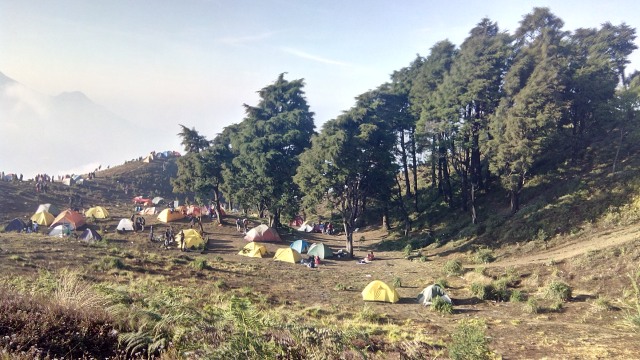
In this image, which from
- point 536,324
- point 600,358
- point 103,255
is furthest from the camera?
point 103,255

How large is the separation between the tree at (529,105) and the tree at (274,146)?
19.6 metres

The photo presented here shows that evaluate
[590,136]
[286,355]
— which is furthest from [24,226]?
[590,136]

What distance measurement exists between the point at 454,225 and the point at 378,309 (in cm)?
1922

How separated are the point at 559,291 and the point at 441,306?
215 inches

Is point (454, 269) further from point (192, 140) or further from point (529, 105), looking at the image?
point (192, 140)

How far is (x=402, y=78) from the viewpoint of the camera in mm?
42344

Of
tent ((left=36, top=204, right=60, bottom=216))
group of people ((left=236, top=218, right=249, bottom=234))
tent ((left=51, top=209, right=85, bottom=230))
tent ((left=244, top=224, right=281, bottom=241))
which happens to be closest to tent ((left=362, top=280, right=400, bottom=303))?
tent ((left=244, top=224, right=281, bottom=241))

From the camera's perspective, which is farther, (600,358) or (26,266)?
(26,266)

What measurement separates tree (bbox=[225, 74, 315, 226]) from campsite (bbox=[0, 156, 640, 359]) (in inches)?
325

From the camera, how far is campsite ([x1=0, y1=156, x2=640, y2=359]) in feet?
35.7

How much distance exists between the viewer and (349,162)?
28562mm

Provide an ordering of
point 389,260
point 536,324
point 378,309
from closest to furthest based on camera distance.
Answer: point 536,324, point 378,309, point 389,260

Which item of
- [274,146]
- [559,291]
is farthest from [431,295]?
[274,146]

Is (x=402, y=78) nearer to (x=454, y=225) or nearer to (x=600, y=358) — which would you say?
(x=454, y=225)
